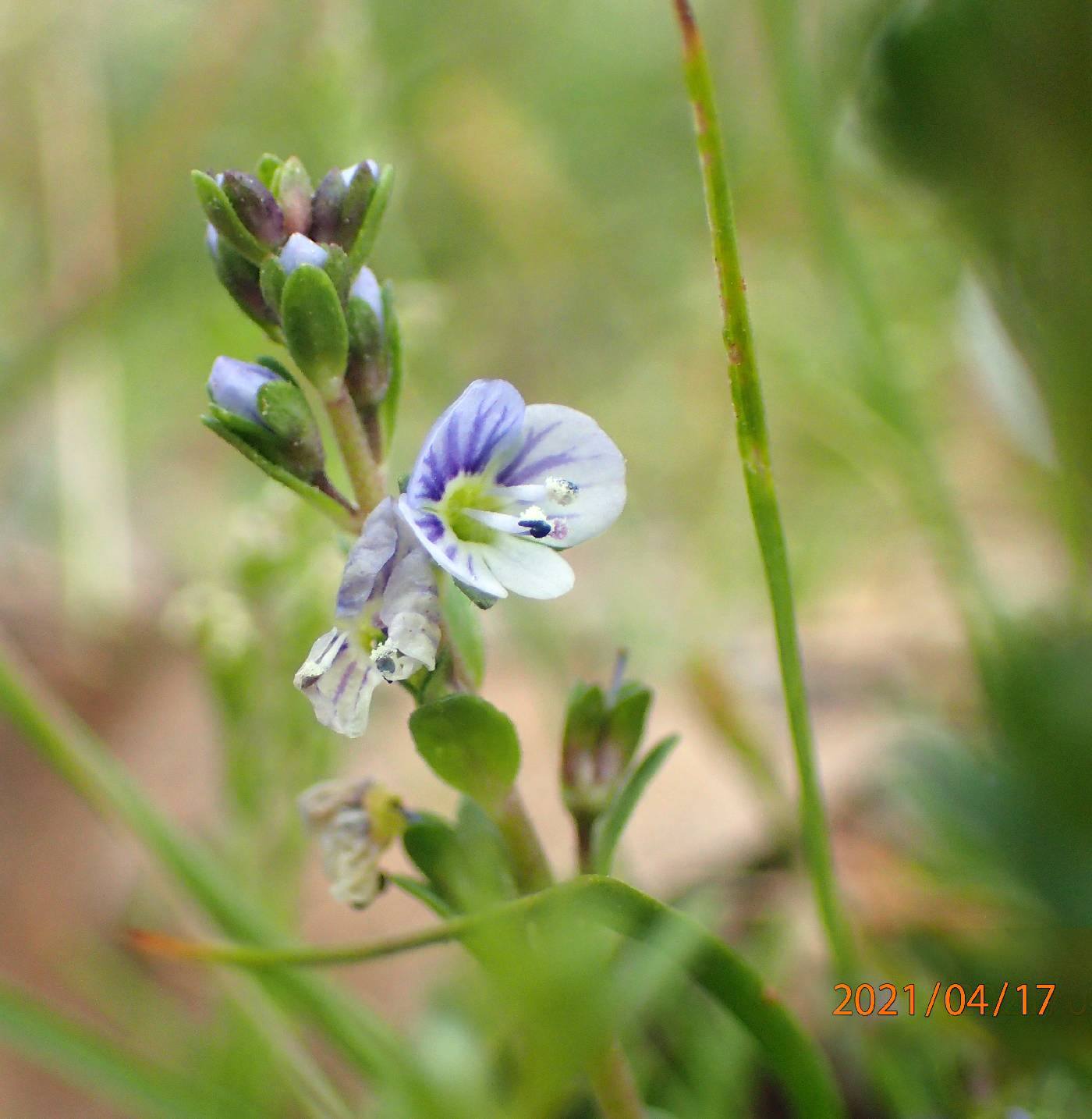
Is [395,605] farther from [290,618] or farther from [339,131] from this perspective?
[339,131]

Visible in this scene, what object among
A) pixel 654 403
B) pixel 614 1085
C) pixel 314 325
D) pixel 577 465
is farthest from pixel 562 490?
pixel 654 403

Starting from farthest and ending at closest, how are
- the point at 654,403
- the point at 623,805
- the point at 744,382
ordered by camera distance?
the point at 654,403 → the point at 623,805 → the point at 744,382

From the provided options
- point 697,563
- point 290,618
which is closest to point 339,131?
point 290,618
